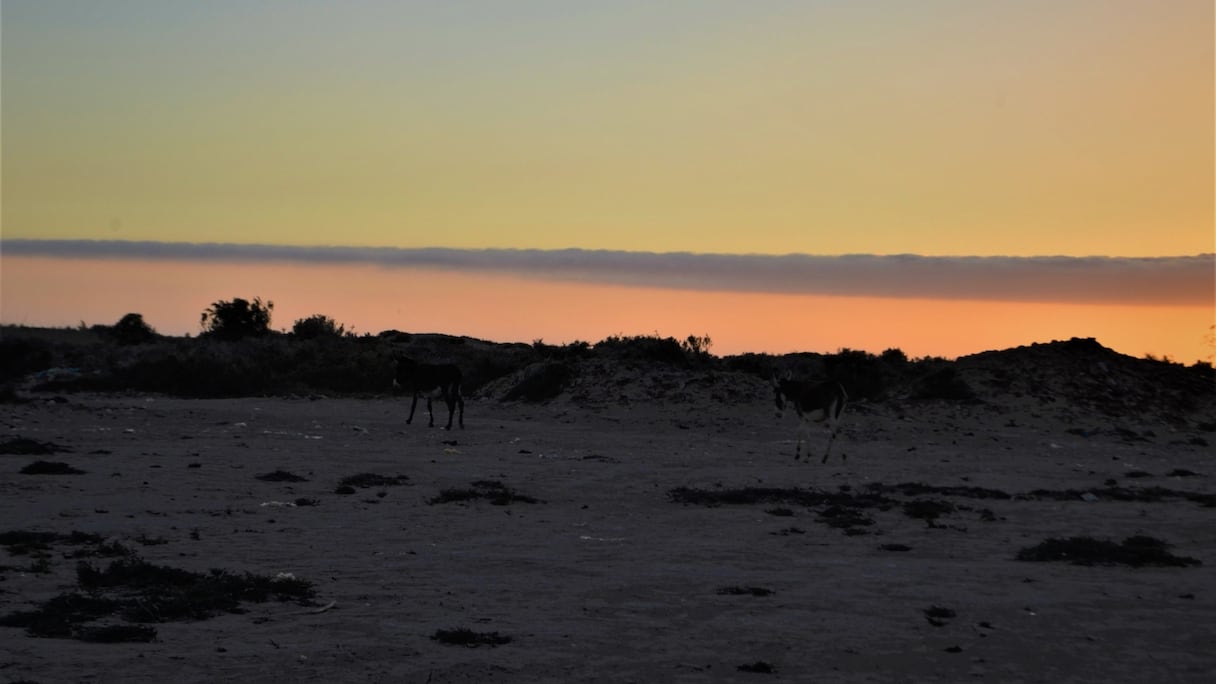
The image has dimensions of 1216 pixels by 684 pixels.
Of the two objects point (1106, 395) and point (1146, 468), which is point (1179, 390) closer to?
point (1106, 395)

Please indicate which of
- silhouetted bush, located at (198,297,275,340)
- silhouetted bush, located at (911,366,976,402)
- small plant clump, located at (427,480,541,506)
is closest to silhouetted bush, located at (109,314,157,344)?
silhouetted bush, located at (198,297,275,340)

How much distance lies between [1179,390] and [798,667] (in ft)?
95.2

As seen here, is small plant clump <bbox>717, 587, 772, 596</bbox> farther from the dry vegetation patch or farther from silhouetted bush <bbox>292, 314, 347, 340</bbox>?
silhouetted bush <bbox>292, 314, 347, 340</bbox>

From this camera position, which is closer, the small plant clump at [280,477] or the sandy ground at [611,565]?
the sandy ground at [611,565]

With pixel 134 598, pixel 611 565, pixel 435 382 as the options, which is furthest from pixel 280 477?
pixel 435 382

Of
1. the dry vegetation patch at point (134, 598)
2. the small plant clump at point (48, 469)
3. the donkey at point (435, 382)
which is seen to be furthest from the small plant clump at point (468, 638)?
the donkey at point (435, 382)

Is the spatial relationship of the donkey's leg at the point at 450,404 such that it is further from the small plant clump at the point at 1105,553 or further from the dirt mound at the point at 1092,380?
the small plant clump at the point at 1105,553

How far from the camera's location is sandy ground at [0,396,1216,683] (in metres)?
9.86

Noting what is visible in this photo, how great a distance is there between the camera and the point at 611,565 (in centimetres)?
1384

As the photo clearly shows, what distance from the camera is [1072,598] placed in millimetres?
12508

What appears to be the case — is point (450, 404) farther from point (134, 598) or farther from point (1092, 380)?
point (134, 598)

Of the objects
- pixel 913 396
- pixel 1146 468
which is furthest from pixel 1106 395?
pixel 1146 468

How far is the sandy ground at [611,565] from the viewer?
9.86m

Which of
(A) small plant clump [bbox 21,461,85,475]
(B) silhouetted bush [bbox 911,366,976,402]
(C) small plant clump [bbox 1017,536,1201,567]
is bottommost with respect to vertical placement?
(A) small plant clump [bbox 21,461,85,475]
